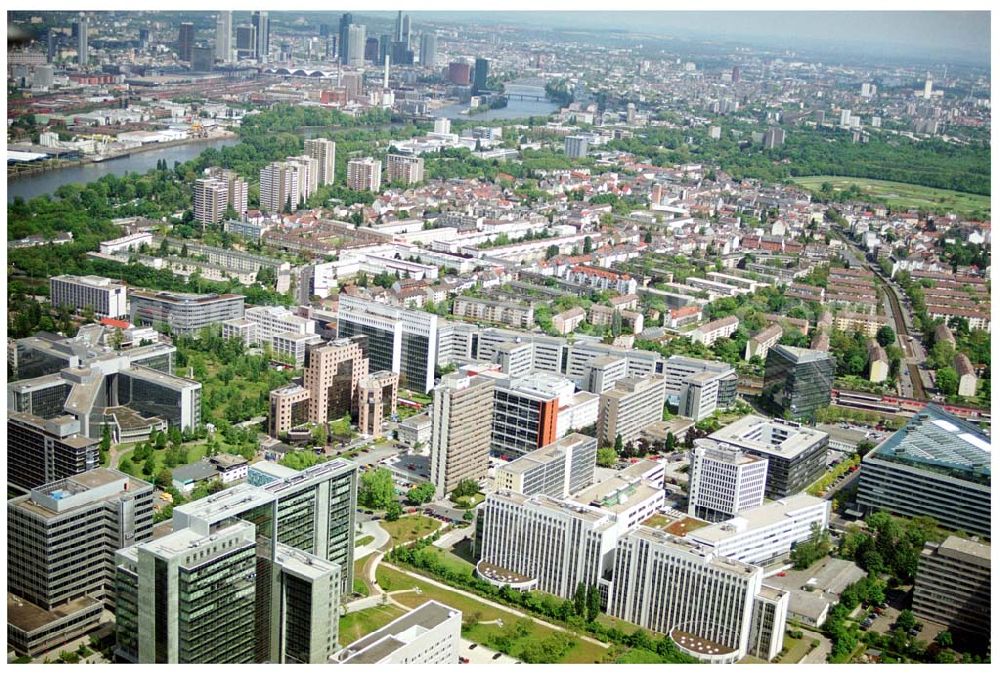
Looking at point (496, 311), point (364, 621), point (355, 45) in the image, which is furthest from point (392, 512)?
point (355, 45)

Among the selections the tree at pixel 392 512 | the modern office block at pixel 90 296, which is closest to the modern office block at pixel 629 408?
the tree at pixel 392 512

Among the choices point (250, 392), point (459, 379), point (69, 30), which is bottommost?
point (250, 392)

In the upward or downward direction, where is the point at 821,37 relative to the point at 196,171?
upward

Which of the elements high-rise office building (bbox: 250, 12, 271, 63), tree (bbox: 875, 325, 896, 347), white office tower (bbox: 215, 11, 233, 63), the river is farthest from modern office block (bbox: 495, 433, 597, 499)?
high-rise office building (bbox: 250, 12, 271, 63)

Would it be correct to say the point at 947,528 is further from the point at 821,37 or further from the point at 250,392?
the point at 821,37

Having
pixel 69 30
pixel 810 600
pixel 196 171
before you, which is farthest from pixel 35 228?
pixel 810 600

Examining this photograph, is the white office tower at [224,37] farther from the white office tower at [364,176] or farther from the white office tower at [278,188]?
the white office tower at [364,176]
